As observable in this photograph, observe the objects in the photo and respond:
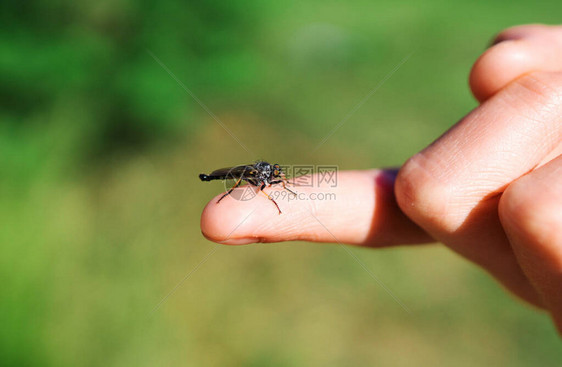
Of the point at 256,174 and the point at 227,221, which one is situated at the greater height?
the point at 256,174

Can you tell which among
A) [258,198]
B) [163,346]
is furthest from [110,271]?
[258,198]

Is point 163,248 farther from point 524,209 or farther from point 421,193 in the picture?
point 524,209

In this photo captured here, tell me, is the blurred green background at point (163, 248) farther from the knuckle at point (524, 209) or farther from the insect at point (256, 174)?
the knuckle at point (524, 209)

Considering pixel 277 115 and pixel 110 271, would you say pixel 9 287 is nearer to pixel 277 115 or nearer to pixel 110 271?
pixel 110 271

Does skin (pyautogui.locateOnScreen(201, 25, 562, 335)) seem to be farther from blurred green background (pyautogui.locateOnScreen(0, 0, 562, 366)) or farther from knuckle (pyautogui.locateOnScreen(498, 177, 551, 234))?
blurred green background (pyautogui.locateOnScreen(0, 0, 562, 366))

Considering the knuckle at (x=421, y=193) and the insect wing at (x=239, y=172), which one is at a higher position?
the insect wing at (x=239, y=172)

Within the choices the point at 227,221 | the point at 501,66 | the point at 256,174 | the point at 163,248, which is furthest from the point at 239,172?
the point at 501,66

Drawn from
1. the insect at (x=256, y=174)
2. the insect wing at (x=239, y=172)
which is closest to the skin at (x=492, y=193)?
the insect at (x=256, y=174)
